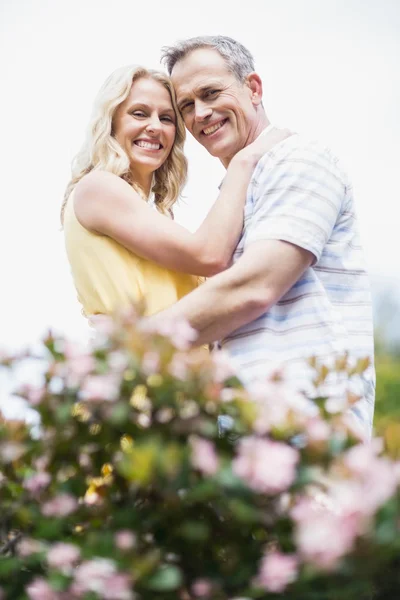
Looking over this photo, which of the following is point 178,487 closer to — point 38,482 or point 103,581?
point 103,581

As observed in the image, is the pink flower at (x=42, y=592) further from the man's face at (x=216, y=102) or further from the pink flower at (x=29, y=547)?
the man's face at (x=216, y=102)

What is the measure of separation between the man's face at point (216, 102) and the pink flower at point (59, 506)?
86.0 inches

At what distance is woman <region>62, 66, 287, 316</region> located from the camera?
8.68ft

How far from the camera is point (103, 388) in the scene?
4.16 ft

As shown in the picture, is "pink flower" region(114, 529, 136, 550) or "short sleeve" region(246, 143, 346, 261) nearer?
"pink flower" region(114, 529, 136, 550)

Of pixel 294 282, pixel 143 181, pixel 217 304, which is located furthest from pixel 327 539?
pixel 143 181

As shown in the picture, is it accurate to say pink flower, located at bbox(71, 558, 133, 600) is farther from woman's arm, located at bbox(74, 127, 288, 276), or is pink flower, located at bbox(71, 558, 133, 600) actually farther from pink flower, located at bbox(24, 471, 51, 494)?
woman's arm, located at bbox(74, 127, 288, 276)

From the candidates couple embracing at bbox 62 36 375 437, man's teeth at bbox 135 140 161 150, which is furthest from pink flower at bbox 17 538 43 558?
man's teeth at bbox 135 140 161 150

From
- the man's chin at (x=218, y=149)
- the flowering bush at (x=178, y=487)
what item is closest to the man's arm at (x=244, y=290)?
the flowering bush at (x=178, y=487)

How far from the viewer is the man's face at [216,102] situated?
3.20m

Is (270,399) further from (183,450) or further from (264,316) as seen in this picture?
(264,316)

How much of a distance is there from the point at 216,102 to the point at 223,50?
0.85ft

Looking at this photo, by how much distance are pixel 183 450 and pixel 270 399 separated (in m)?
0.22

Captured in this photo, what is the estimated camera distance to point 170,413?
4.31 feet
